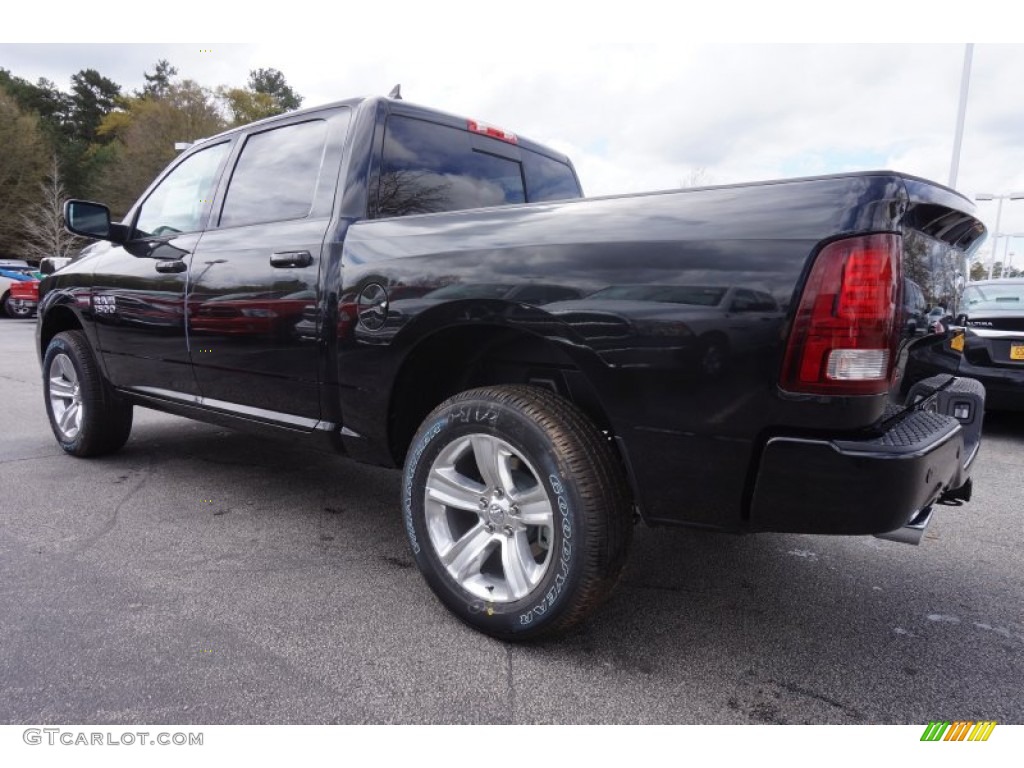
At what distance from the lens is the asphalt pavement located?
1917 mm

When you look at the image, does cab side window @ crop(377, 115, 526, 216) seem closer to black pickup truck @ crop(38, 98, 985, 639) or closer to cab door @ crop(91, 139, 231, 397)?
black pickup truck @ crop(38, 98, 985, 639)

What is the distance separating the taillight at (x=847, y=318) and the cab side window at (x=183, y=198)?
9.56 feet

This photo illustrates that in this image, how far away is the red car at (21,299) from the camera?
61.6 feet

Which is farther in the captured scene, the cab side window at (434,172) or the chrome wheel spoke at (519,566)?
the cab side window at (434,172)

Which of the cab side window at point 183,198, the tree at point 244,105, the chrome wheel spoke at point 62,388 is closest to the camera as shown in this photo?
the cab side window at point 183,198

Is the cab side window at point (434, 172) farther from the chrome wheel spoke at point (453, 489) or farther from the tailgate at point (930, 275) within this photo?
the tailgate at point (930, 275)

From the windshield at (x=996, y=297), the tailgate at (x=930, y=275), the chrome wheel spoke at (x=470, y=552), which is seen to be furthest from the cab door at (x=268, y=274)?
the windshield at (x=996, y=297)

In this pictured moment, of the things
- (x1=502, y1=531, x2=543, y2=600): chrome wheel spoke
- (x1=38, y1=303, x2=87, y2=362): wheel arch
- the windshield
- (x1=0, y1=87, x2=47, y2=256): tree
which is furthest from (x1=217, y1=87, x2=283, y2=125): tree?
(x1=502, y1=531, x2=543, y2=600): chrome wheel spoke

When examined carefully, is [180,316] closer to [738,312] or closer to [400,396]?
[400,396]

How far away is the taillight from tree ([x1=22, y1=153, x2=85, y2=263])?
38.7 m

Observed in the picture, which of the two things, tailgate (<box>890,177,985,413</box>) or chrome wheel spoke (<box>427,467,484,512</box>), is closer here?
tailgate (<box>890,177,985,413</box>)

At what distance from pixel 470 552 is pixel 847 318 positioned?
1346 millimetres

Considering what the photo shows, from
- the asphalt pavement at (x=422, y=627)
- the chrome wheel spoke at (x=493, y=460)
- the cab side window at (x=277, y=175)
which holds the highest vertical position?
the cab side window at (x=277, y=175)

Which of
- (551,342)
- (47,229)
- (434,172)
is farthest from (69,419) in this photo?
(47,229)
